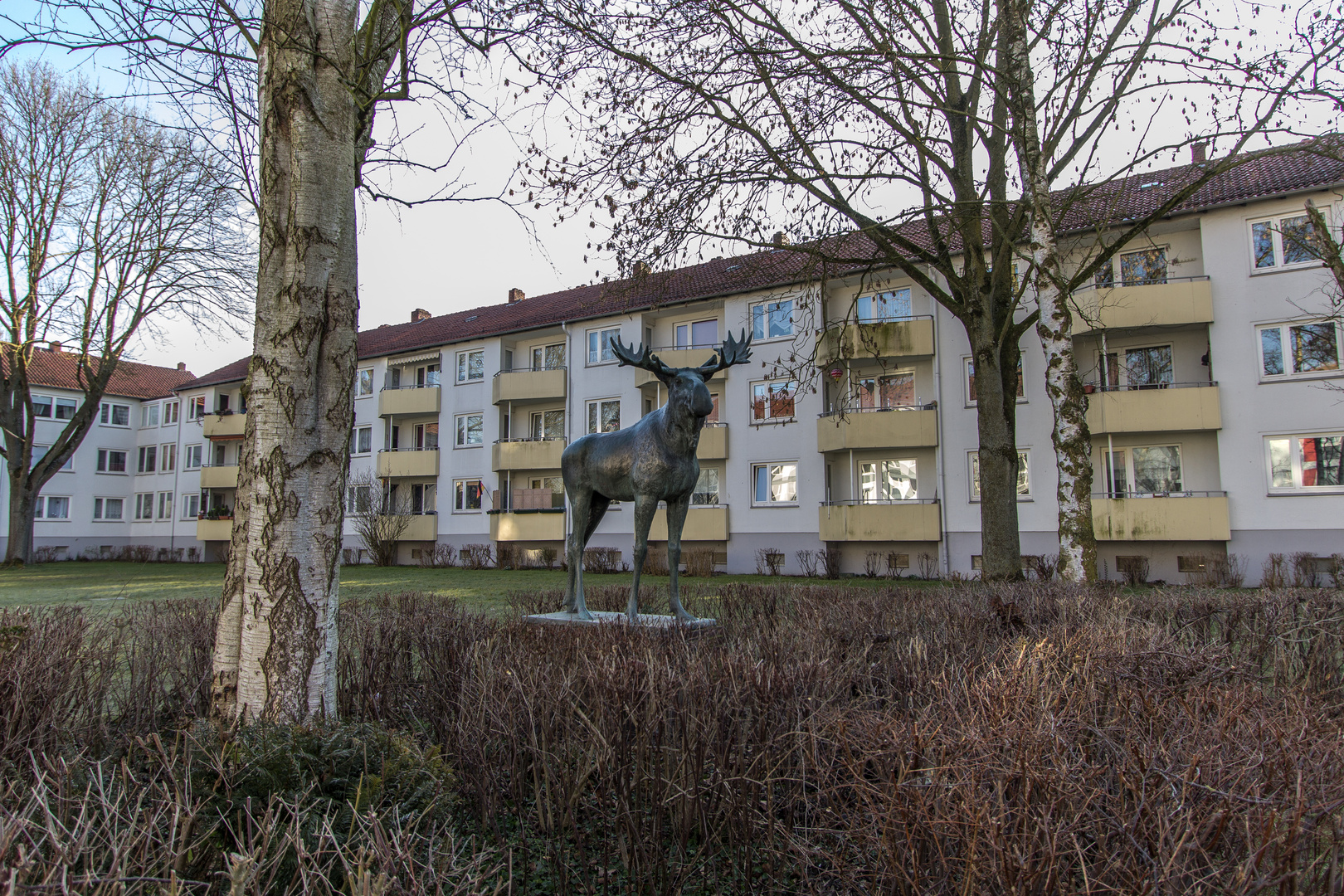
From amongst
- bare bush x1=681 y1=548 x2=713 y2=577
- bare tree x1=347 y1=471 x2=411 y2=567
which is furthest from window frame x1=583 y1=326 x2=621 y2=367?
bare tree x1=347 y1=471 x2=411 y2=567

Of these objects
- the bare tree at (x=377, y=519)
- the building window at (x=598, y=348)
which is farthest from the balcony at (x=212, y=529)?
the building window at (x=598, y=348)

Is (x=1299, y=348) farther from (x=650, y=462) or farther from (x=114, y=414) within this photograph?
(x=114, y=414)

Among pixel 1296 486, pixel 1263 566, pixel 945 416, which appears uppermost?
pixel 945 416

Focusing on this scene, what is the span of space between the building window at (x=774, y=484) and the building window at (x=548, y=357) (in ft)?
37.6

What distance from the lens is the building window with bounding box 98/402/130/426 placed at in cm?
5728

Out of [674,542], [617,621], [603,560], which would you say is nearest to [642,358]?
[674,542]

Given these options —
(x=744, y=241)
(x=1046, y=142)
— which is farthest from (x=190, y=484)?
(x=1046, y=142)

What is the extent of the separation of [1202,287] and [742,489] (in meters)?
16.6

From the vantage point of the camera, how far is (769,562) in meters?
30.0

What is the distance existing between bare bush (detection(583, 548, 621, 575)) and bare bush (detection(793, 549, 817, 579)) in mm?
7408

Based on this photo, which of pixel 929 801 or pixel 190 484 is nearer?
pixel 929 801

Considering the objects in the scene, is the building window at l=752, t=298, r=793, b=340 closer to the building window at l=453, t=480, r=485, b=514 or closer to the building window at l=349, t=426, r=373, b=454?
the building window at l=453, t=480, r=485, b=514

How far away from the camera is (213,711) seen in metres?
3.76

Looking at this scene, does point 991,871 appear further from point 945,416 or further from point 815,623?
point 945,416
